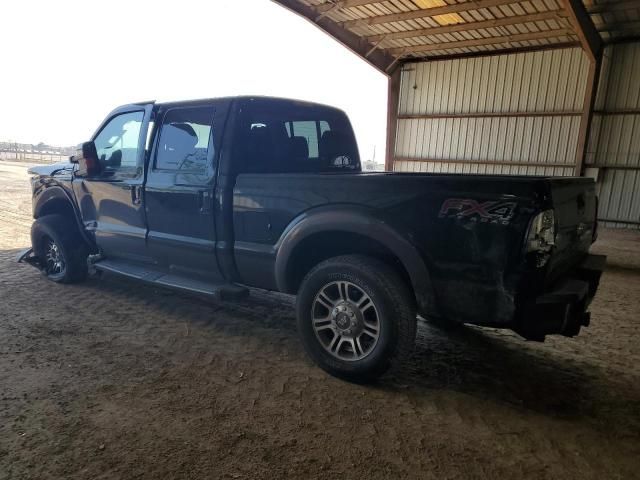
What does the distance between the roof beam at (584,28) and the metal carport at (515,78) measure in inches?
1.3

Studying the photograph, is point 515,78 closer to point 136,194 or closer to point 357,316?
point 136,194

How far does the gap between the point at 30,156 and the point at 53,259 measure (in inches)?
1373

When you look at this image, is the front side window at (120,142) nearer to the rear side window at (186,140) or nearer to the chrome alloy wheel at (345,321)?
the rear side window at (186,140)

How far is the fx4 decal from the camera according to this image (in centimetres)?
222

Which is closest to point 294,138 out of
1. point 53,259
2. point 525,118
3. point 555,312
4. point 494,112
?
point 555,312

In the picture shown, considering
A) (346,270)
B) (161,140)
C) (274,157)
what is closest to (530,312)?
(346,270)

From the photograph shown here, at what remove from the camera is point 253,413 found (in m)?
2.49

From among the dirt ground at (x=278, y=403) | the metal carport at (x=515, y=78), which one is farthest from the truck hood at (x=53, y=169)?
the metal carport at (x=515, y=78)

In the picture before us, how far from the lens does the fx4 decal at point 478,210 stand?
222cm

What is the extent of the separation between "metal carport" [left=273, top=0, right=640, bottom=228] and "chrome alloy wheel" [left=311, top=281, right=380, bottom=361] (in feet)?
32.1

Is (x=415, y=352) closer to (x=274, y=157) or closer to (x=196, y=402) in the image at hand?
(x=196, y=402)

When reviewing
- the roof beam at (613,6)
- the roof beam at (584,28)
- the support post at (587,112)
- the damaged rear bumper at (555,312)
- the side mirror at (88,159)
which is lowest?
the damaged rear bumper at (555,312)

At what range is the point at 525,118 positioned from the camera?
1305 centimetres

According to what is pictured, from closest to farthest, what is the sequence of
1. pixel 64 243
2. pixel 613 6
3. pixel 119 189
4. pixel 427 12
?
pixel 119 189, pixel 64 243, pixel 613 6, pixel 427 12
